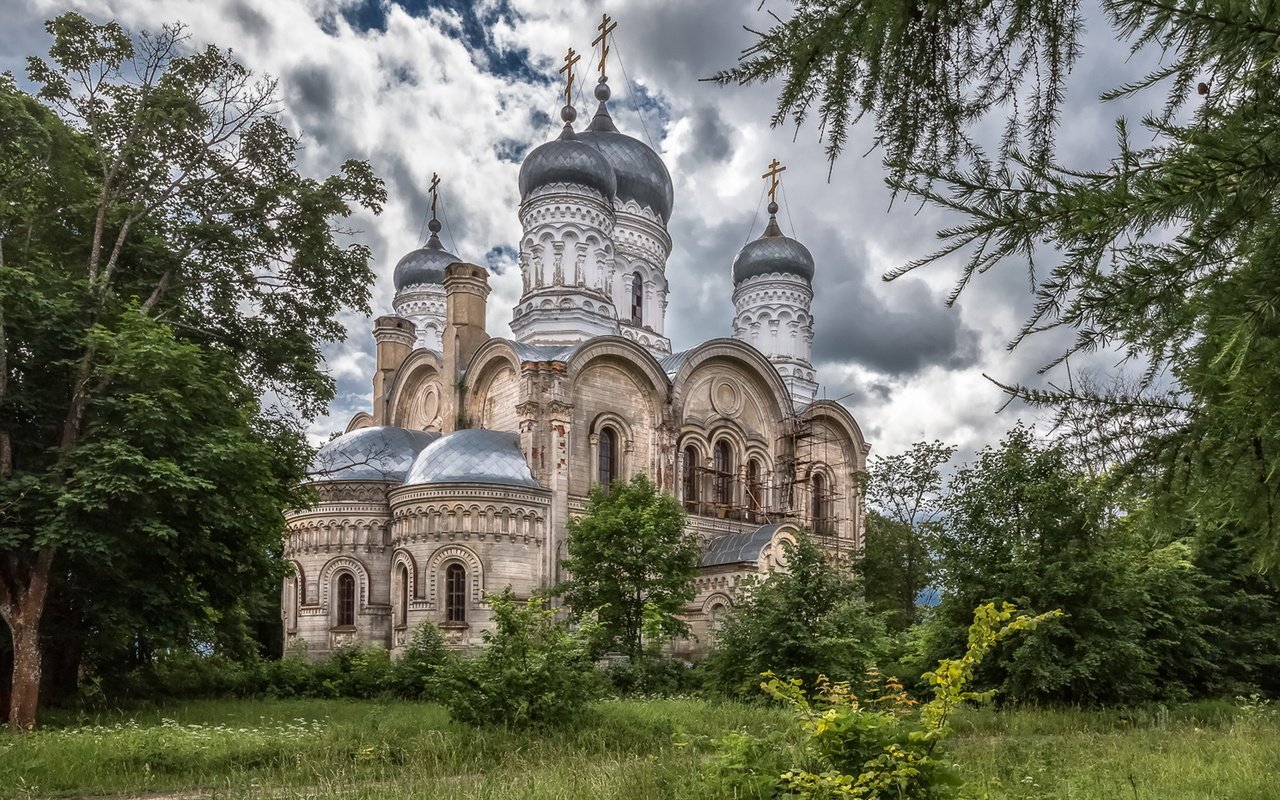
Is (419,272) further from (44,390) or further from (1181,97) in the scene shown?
(1181,97)

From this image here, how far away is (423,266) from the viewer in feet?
129

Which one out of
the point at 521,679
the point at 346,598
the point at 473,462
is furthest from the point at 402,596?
the point at 521,679

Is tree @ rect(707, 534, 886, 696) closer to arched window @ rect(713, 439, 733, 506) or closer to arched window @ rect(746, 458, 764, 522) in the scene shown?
arched window @ rect(713, 439, 733, 506)

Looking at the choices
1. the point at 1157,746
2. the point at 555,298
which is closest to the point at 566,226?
the point at 555,298

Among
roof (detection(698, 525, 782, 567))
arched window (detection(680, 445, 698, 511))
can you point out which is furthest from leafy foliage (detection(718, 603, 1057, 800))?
arched window (detection(680, 445, 698, 511))

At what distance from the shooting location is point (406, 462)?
25500 mm

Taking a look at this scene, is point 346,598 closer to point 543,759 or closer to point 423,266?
point 543,759

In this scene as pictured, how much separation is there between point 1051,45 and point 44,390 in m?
13.3

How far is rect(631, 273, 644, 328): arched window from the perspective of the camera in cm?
3272

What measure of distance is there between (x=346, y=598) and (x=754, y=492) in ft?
37.9

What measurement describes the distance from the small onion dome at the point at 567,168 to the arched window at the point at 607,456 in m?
8.69

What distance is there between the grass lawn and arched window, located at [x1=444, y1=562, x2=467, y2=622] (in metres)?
9.69

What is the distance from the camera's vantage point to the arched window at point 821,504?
30.0 meters

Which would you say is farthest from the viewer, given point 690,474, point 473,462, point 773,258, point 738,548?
point 773,258
